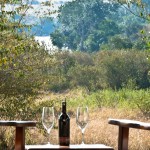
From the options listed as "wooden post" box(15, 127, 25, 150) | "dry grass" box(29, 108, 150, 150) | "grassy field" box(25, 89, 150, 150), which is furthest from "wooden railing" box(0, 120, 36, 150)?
"dry grass" box(29, 108, 150, 150)

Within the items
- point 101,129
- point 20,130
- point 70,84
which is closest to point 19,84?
point 101,129

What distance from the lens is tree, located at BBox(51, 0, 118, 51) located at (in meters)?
64.8

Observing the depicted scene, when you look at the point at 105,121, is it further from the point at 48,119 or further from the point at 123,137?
the point at 48,119

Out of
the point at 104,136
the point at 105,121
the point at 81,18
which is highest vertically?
the point at 81,18

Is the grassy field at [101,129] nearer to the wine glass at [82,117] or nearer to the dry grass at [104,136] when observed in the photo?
the dry grass at [104,136]

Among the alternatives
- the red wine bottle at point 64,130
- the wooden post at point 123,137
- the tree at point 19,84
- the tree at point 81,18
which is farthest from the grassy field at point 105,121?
the tree at point 81,18

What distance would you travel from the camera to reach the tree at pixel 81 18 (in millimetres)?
64812

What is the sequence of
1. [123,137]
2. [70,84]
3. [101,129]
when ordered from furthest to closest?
1. [70,84]
2. [101,129]
3. [123,137]

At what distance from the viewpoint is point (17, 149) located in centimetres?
559

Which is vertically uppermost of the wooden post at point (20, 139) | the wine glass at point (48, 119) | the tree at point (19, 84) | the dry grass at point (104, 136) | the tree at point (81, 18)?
the tree at point (81, 18)

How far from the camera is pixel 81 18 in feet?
223

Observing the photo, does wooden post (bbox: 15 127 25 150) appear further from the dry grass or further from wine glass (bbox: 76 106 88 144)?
the dry grass

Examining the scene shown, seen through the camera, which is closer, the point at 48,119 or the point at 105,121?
the point at 48,119

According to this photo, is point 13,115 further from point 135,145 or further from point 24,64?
point 135,145
